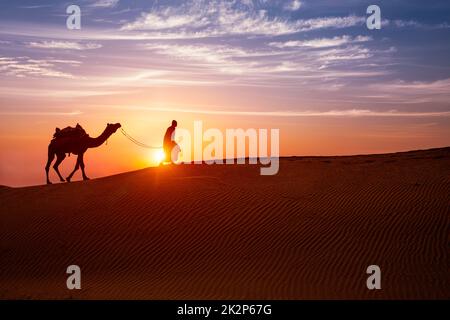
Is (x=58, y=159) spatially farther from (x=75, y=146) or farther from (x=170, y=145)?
(x=170, y=145)

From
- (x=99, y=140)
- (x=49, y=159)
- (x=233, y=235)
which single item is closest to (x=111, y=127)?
(x=99, y=140)

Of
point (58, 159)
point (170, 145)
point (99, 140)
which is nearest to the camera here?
point (170, 145)

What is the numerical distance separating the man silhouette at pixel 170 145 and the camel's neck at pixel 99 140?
10.5ft

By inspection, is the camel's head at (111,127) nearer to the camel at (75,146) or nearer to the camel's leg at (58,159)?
the camel at (75,146)

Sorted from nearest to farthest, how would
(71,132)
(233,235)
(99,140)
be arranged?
(233,235), (71,132), (99,140)

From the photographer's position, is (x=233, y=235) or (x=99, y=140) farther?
(x=99, y=140)

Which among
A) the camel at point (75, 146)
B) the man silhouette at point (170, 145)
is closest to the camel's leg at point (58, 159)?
the camel at point (75, 146)

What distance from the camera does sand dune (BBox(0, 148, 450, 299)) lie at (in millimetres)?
18109

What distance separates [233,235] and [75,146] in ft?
34.8

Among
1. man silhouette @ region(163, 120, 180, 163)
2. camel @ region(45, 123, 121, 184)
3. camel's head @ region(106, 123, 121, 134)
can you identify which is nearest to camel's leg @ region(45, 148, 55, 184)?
camel @ region(45, 123, 121, 184)

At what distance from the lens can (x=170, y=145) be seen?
89.9 ft

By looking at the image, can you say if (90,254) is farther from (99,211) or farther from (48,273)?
(99,211)

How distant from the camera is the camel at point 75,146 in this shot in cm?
2882
